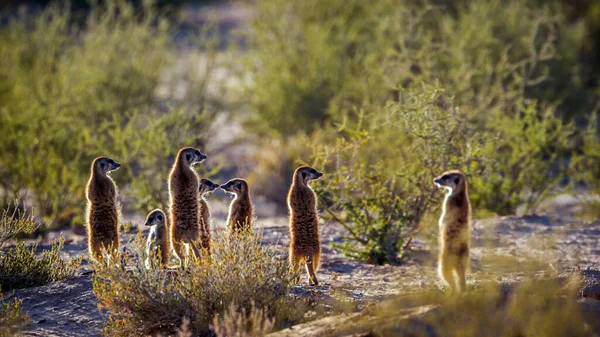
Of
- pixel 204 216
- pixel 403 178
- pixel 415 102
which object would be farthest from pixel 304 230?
pixel 415 102

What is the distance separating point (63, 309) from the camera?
6.72 metres

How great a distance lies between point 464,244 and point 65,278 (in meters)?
3.40

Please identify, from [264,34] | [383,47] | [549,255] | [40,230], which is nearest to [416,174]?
[549,255]

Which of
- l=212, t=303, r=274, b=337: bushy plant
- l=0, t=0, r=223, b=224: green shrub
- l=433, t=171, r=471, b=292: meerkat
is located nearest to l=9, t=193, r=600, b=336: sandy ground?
l=433, t=171, r=471, b=292: meerkat

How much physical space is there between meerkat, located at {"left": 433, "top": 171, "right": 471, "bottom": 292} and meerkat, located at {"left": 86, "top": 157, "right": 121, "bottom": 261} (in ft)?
9.51

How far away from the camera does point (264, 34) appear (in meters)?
15.4

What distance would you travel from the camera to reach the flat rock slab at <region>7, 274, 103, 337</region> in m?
6.34

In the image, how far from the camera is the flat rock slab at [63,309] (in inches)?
250

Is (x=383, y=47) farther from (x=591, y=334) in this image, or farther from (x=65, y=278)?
(x=591, y=334)

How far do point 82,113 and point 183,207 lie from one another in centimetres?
669

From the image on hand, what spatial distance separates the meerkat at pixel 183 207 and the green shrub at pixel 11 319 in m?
1.45

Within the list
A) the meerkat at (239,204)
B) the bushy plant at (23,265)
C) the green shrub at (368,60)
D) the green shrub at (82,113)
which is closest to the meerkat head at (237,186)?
the meerkat at (239,204)

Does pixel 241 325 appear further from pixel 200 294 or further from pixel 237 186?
pixel 237 186

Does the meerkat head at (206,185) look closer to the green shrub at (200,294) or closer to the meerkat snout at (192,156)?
the meerkat snout at (192,156)
